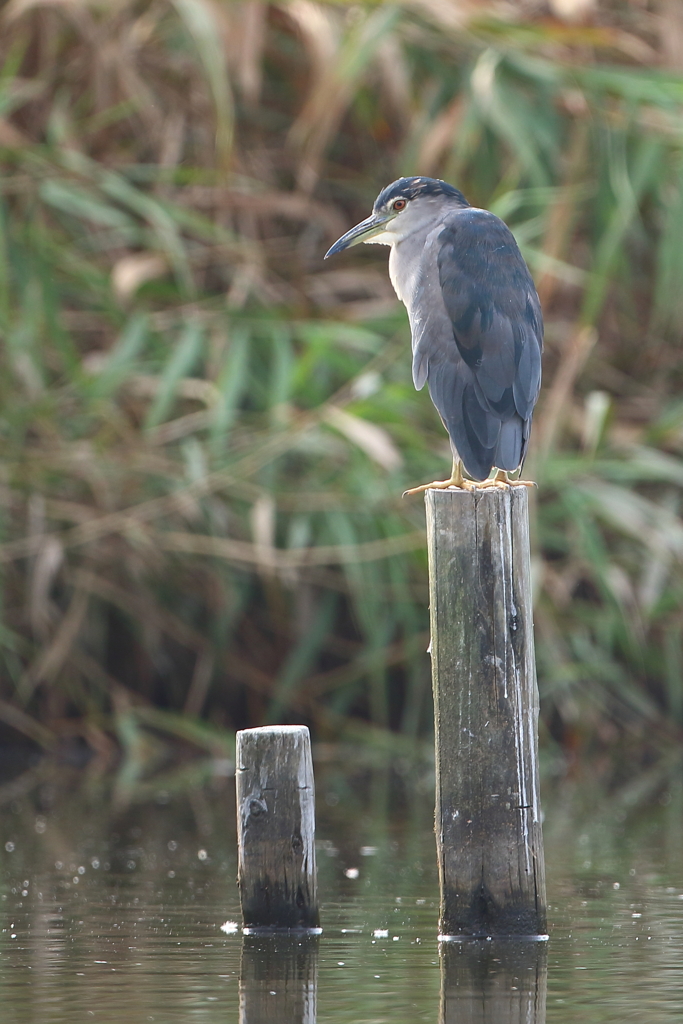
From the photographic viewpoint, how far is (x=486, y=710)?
4.62 meters

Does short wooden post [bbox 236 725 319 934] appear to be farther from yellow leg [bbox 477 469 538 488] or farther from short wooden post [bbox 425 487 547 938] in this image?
yellow leg [bbox 477 469 538 488]

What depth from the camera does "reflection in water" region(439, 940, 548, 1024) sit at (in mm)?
3938

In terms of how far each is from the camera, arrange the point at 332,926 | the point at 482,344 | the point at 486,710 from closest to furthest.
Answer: the point at 486,710 < the point at 332,926 < the point at 482,344

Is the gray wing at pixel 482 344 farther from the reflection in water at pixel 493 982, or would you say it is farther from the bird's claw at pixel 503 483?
the reflection in water at pixel 493 982

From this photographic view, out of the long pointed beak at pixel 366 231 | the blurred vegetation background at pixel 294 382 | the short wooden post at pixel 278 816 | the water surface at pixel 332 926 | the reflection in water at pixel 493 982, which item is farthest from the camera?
the blurred vegetation background at pixel 294 382

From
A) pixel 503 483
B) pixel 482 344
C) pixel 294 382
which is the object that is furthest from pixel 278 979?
pixel 294 382

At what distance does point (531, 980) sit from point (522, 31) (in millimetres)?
5861

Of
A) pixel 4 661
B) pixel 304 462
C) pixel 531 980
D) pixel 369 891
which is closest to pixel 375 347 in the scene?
pixel 304 462

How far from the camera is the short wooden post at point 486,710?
459 centimetres

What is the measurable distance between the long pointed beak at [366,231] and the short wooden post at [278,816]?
2026 mm

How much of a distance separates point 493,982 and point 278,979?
576 millimetres

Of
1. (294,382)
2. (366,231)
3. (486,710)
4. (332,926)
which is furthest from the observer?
(294,382)

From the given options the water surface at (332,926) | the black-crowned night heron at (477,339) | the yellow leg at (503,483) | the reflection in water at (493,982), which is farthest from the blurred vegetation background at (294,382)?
the reflection in water at (493,982)

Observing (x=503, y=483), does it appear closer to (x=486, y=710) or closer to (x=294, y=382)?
(x=486, y=710)
